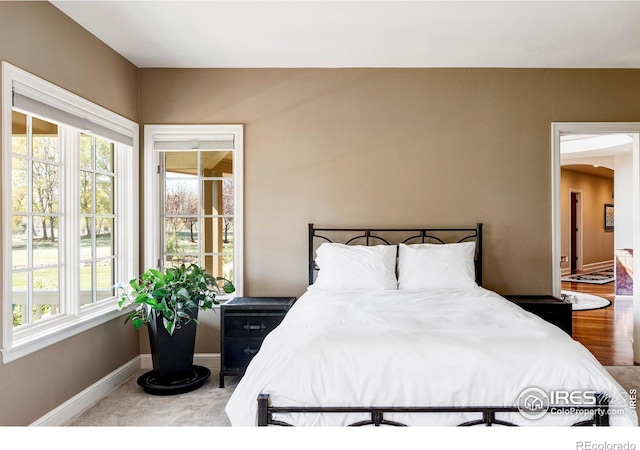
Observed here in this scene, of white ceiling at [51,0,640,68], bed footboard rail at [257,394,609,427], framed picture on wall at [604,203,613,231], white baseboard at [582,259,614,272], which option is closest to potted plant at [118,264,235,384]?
bed footboard rail at [257,394,609,427]

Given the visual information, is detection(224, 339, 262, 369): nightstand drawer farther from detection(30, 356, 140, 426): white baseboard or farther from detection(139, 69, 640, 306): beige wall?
detection(30, 356, 140, 426): white baseboard

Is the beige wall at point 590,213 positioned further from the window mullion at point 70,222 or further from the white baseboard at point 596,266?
the window mullion at point 70,222

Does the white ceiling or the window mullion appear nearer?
the white ceiling

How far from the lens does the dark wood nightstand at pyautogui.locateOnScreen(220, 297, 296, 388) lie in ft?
11.4

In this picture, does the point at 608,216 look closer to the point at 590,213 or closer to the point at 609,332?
the point at 590,213

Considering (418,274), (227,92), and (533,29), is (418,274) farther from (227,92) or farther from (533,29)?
(227,92)

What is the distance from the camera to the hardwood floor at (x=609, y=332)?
4.12 metres

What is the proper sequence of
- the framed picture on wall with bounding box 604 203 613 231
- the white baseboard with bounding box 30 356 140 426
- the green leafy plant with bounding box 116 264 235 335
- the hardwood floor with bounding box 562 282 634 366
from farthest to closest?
the framed picture on wall with bounding box 604 203 613 231 < the hardwood floor with bounding box 562 282 634 366 < the green leafy plant with bounding box 116 264 235 335 < the white baseboard with bounding box 30 356 140 426

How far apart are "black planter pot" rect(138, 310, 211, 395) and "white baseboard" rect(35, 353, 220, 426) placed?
0.25 m

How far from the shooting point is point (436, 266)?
3453 millimetres

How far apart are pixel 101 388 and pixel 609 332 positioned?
17.0 feet

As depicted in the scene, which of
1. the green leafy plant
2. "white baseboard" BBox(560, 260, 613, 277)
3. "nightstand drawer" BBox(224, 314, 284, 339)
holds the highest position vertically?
the green leafy plant

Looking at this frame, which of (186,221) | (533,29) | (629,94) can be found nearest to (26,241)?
(186,221)

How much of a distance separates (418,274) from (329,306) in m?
0.99
